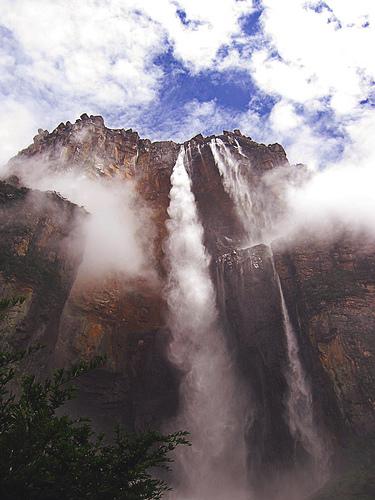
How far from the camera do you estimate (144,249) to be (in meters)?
36.3

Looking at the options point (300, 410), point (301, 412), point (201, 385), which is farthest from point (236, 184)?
point (301, 412)

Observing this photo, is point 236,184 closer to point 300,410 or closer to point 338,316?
point 338,316

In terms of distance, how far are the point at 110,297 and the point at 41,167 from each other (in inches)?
649

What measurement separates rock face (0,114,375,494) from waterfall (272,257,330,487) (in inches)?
17.8

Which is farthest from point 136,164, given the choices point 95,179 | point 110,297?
point 110,297

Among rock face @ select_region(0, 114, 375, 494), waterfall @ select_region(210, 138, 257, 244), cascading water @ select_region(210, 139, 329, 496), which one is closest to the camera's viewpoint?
cascading water @ select_region(210, 139, 329, 496)

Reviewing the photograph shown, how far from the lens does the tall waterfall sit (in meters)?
26.0

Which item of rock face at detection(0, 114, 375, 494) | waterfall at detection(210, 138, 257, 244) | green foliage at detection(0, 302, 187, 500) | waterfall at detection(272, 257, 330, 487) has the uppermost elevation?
waterfall at detection(210, 138, 257, 244)

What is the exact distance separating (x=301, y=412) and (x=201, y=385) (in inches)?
287

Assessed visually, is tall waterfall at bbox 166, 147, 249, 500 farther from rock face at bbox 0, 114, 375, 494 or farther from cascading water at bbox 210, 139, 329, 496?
cascading water at bbox 210, 139, 329, 496

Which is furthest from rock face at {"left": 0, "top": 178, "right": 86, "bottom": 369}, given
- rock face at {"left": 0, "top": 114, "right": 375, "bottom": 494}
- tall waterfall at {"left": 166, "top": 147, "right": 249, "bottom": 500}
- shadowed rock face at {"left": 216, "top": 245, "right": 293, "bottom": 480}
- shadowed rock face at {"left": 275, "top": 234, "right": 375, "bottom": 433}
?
shadowed rock face at {"left": 275, "top": 234, "right": 375, "bottom": 433}

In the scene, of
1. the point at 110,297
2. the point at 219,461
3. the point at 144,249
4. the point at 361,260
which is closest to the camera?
the point at 219,461

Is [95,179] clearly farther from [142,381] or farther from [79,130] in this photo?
[142,381]

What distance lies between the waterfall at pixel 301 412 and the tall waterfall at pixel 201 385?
12.8 ft
